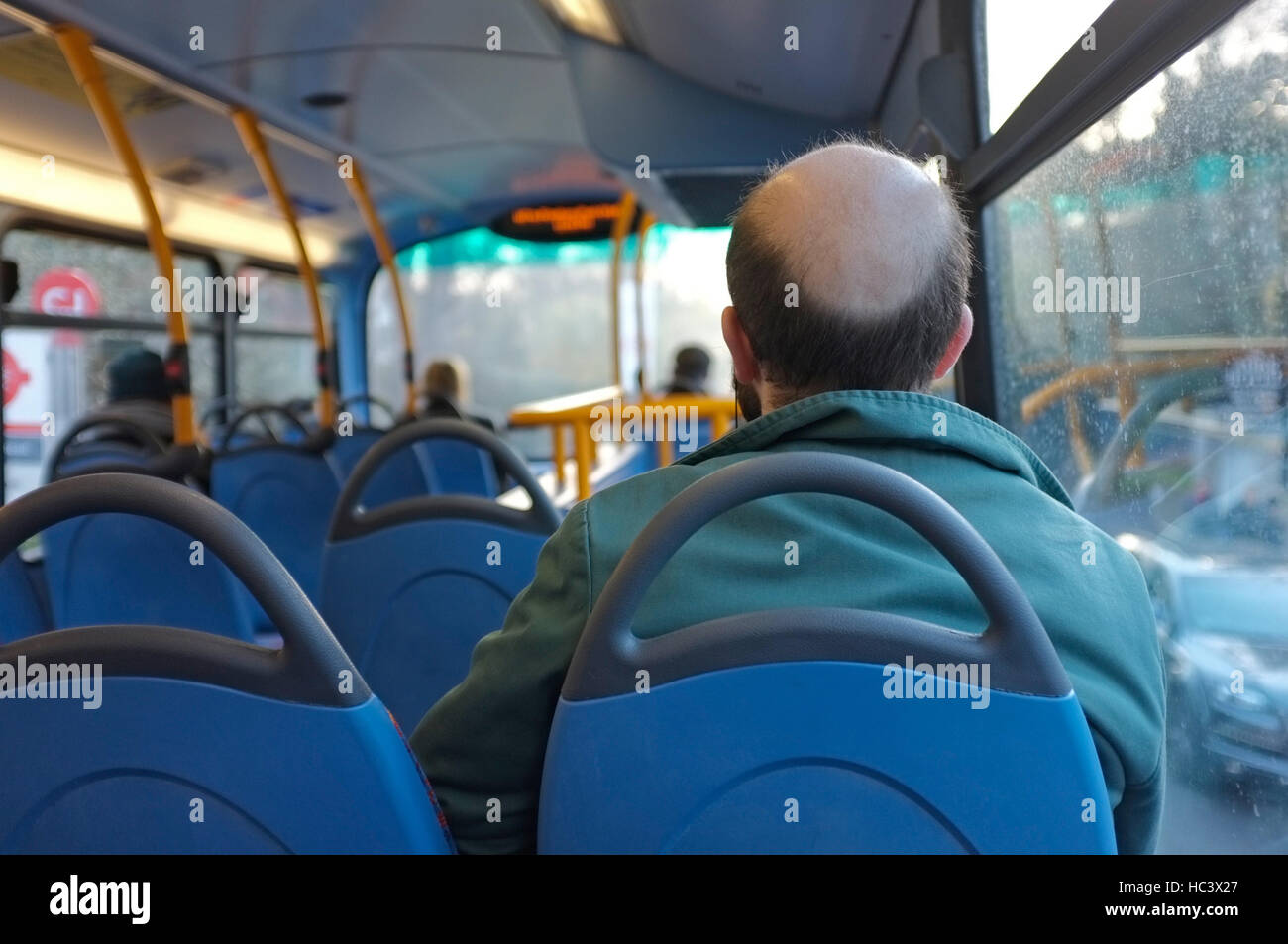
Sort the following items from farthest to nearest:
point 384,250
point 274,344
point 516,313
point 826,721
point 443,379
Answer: point 516,313 → point 274,344 → point 443,379 → point 384,250 → point 826,721

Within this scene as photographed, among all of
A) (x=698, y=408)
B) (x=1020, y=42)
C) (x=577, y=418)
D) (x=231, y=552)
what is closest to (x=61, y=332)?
(x=577, y=418)

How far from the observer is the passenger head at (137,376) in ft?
15.8

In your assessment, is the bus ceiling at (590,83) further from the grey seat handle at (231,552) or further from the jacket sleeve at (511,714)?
the grey seat handle at (231,552)

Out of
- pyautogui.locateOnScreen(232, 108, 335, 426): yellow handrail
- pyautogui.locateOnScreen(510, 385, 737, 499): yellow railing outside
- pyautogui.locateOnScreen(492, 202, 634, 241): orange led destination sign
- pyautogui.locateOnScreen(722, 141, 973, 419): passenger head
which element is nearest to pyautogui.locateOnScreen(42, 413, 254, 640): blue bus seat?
pyautogui.locateOnScreen(722, 141, 973, 419): passenger head

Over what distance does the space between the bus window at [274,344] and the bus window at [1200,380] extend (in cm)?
592

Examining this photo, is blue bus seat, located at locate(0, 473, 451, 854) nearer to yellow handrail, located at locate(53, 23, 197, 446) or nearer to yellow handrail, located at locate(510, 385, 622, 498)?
yellow handrail, located at locate(53, 23, 197, 446)

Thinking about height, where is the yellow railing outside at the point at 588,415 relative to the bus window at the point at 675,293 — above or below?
below

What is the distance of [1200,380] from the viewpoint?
1.45 m

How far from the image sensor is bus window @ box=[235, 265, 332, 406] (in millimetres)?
7152

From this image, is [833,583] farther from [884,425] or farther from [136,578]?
[136,578]

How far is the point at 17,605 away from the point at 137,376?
7.95ft

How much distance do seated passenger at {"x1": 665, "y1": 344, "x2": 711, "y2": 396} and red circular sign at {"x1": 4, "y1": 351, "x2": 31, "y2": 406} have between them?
358 cm

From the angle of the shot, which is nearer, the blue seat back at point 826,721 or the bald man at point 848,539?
the blue seat back at point 826,721

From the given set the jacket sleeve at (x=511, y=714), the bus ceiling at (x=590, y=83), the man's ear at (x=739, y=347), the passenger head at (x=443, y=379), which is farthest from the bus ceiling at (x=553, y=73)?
the jacket sleeve at (x=511, y=714)
